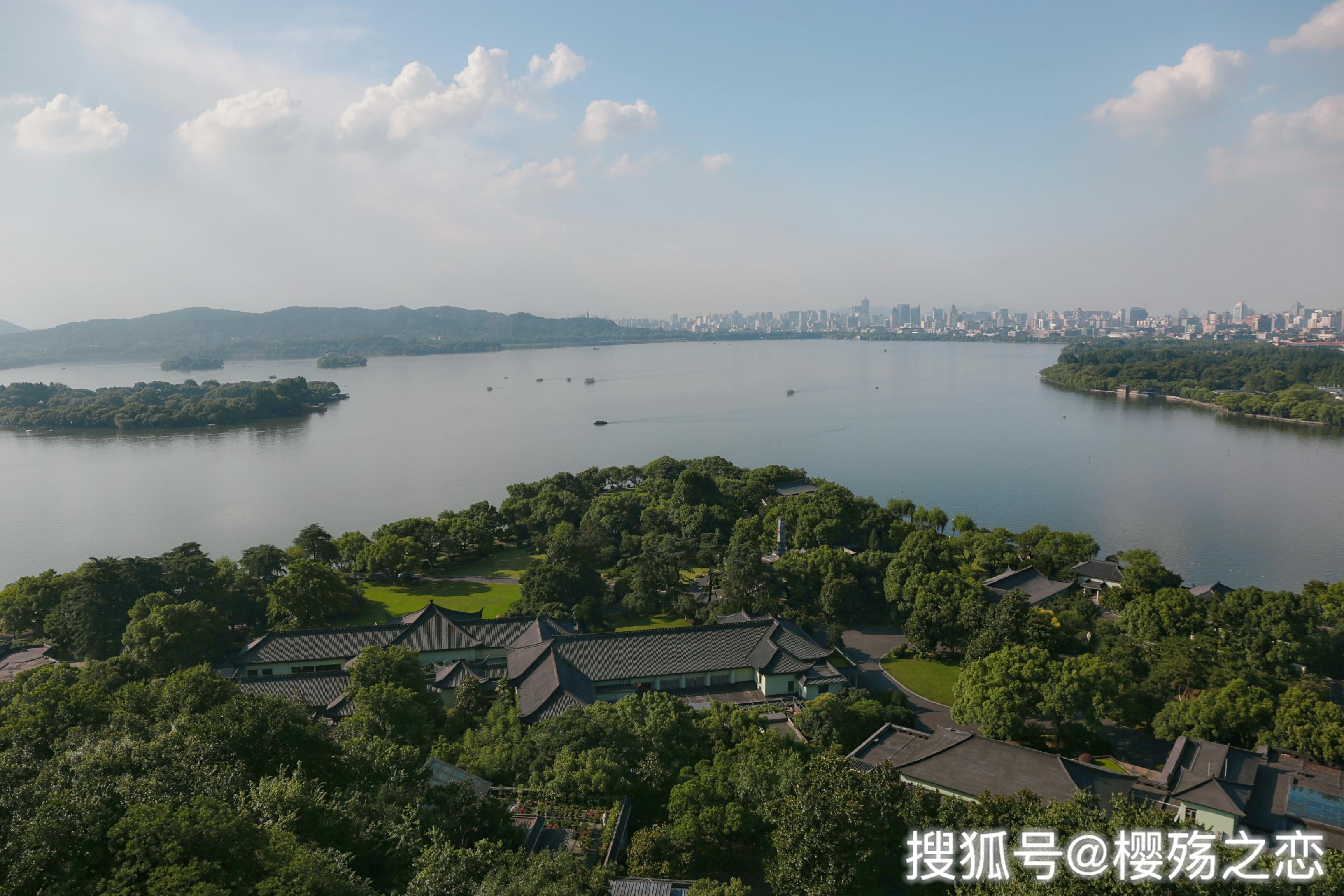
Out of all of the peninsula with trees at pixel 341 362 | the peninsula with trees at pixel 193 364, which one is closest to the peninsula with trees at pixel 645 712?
the peninsula with trees at pixel 341 362

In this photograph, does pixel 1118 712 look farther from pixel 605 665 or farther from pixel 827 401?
pixel 827 401

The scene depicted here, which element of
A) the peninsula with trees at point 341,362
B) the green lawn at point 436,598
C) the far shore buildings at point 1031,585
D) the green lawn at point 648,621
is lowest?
the green lawn at point 648,621

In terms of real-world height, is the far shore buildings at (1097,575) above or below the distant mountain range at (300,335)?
below

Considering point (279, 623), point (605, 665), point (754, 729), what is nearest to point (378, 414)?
point (279, 623)

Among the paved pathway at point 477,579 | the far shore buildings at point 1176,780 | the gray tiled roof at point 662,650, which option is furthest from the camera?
the paved pathway at point 477,579

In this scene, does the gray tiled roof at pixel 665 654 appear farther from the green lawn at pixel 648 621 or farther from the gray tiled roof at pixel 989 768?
the gray tiled roof at pixel 989 768

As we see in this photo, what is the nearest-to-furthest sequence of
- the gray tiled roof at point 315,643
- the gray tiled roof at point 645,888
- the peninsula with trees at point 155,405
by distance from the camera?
1. the gray tiled roof at point 645,888
2. the gray tiled roof at point 315,643
3. the peninsula with trees at point 155,405

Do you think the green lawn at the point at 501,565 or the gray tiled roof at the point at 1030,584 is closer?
the gray tiled roof at the point at 1030,584
